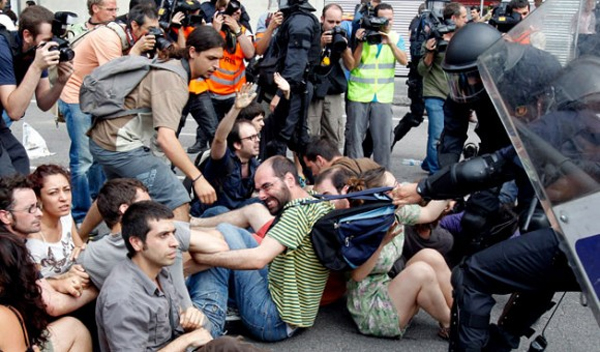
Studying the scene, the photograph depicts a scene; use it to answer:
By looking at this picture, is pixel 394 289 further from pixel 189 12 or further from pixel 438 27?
pixel 189 12

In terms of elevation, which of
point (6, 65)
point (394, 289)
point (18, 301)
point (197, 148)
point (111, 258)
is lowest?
point (197, 148)

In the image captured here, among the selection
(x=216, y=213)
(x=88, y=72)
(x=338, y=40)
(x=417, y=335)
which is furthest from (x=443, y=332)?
(x=338, y=40)

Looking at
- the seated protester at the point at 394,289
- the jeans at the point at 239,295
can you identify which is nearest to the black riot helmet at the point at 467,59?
the seated protester at the point at 394,289

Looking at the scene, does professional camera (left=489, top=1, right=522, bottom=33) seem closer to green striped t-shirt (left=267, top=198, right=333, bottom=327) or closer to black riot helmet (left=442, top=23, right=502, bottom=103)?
black riot helmet (left=442, top=23, right=502, bottom=103)

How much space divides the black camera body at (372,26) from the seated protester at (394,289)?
10.5 ft

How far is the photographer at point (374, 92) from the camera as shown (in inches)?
303

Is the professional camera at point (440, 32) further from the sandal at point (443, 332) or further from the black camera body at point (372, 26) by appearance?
the sandal at point (443, 332)

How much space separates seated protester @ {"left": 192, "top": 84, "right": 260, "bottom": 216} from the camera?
556 centimetres

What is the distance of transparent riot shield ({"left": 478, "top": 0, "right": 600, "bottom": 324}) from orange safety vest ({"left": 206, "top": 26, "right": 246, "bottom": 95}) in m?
4.39

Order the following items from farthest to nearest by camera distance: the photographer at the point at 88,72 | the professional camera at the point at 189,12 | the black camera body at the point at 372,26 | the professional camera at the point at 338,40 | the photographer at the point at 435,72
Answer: the photographer at the point at 435,72 < the professional camera at the point at 189,12 < the black camera body at the point at 372,26 < the professional camera at the point at 338,40 < the photographer at the point at 88,72

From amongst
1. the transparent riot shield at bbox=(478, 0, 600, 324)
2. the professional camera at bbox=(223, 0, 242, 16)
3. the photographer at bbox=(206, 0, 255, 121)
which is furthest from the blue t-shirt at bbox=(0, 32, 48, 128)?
the professional camera at bbox=(223, 0, 242, 16)

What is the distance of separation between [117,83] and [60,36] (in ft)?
2.71

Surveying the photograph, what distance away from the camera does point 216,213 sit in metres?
5.44

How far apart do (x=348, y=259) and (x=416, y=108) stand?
4.73 meters
